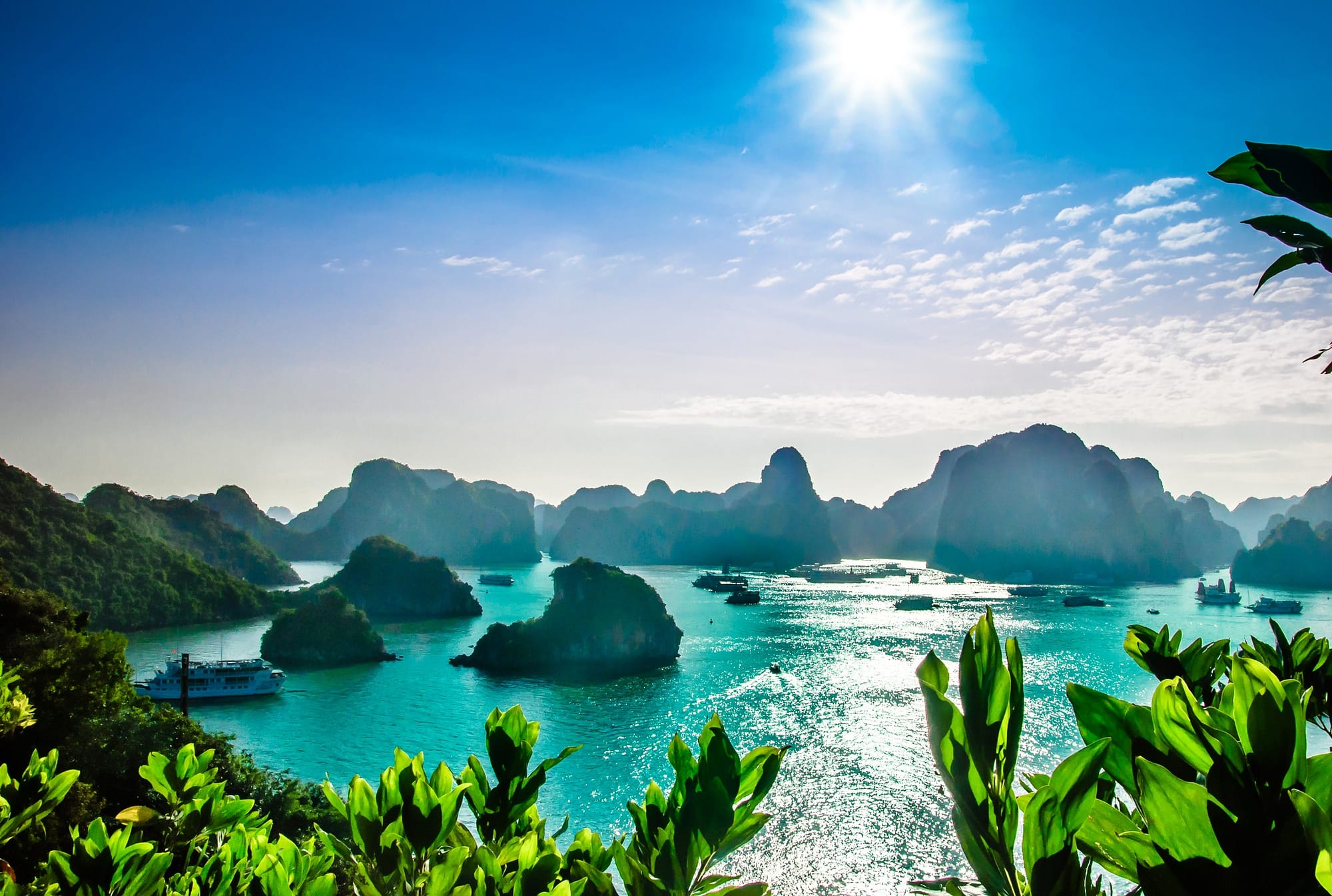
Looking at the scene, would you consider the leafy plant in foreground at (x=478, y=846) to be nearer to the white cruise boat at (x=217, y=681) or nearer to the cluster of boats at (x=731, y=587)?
the white cruise boat at (x=217, y=681)

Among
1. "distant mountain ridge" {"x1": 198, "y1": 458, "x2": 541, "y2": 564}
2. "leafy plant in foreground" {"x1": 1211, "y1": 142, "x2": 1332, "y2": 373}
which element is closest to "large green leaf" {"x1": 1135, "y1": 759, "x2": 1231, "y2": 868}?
"leafy plant in foreground" {"x1": 1211, "y1": 142, "x2": 1332, "y2": 373}

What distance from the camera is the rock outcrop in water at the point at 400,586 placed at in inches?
2665

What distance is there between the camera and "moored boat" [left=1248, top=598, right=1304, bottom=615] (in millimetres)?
65188

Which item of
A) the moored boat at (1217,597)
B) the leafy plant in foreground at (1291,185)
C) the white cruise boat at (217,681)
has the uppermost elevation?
the leafy plant in foreground at (1291,185)

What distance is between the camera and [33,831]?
4.25m

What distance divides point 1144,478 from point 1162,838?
658 feet

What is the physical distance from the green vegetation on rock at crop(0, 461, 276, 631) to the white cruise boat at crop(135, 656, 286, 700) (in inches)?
991

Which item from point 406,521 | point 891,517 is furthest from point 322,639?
point 891,517

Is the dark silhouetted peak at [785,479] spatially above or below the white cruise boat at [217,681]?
above

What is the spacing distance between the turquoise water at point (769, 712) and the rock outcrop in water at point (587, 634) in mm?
1779

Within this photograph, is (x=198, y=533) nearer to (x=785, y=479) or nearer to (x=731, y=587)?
(x=731, y=587)

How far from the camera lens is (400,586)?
6819 centimetres

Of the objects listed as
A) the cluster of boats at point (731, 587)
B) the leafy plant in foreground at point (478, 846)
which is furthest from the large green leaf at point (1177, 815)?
the cluster of boats at point (731, 587)

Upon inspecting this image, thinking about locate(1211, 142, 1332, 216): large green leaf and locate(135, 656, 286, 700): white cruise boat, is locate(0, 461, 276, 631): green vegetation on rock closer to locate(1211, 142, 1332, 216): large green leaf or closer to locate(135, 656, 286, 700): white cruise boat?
locate(135, 656, 286, 700): white cruise boat
